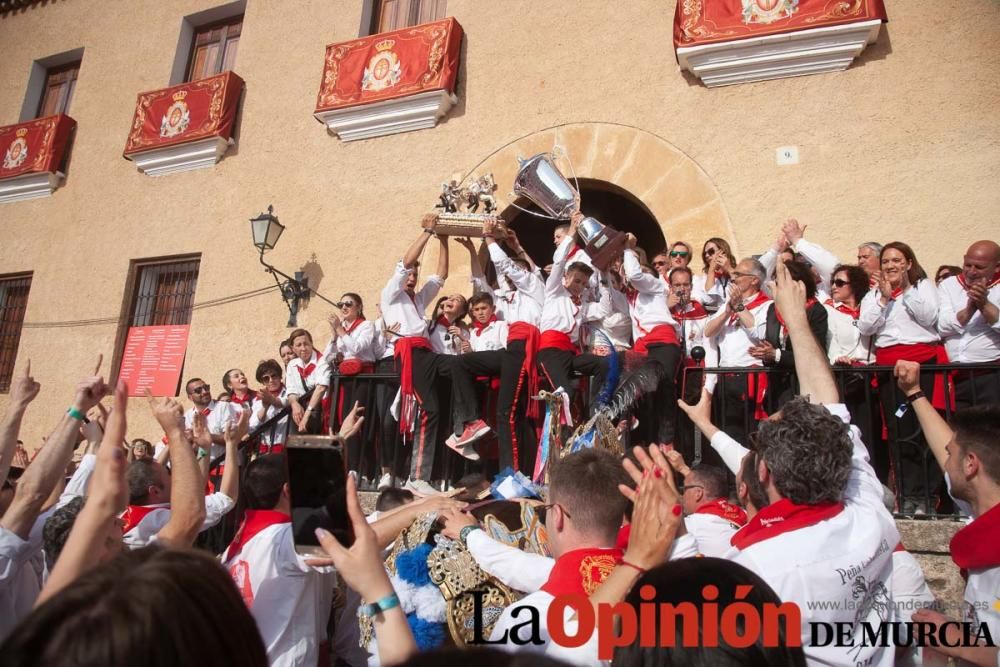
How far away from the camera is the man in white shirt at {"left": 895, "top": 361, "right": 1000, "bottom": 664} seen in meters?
2.03

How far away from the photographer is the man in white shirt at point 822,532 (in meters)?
1.95

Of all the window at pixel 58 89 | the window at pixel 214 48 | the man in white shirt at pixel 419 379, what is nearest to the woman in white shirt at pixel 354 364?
the man in white shirt at pixel 419 379

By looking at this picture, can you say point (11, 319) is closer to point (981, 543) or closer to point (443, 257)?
point (443, 257)

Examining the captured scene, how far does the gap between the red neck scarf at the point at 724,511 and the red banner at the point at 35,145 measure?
471 inches

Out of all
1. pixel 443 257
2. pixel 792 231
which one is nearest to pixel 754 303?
pixel 792 231

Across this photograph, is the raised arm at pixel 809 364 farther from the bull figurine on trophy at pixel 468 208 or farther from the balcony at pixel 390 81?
the balcony at pixel 390 81

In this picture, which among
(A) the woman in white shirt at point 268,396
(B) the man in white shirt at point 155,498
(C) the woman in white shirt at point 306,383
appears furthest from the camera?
(A) the woman in white shirt at point 268,396

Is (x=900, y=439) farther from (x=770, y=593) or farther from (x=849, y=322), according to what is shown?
(x=770, y=593)

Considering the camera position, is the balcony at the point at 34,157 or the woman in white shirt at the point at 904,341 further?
the balcony at the point at 34,157

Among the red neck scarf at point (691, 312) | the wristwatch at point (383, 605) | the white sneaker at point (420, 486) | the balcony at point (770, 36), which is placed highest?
the balcony at point (770, 36)

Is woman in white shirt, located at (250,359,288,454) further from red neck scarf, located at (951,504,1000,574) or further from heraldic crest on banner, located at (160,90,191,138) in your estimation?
red neck scarf, located at (951,504,1000,574)

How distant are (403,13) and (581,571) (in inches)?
371

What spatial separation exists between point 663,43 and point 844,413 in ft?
20.8

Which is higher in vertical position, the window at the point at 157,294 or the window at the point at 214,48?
the window at the point at 214,48
